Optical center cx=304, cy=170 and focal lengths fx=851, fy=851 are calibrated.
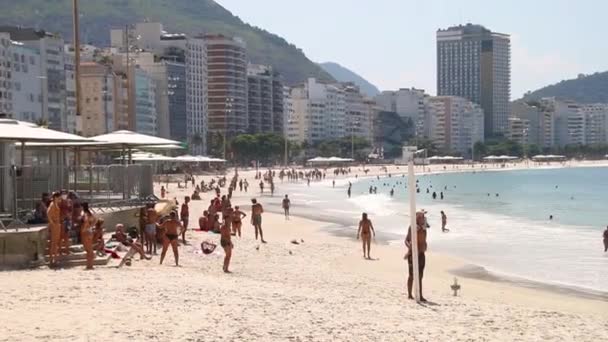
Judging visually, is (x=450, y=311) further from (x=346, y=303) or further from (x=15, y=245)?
(x=15, y=245)

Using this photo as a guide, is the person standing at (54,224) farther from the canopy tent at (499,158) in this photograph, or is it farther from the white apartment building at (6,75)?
the canopy tent at (499,158)

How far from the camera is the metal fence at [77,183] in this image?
49.9 ft

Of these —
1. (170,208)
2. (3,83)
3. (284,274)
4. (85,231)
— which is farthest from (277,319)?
(3,83)

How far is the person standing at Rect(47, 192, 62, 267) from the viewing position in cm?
1312

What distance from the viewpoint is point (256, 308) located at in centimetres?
1120

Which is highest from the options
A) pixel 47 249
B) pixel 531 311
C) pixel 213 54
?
pixel 213 54

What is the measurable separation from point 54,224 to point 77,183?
6.33 m

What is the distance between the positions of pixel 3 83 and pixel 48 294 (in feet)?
267

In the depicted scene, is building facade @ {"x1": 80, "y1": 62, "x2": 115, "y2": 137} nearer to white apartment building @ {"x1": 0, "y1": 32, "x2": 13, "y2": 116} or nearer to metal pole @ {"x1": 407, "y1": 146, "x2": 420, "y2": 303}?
white apartment building @ {"x1": 0, "y1": 32, "x2": 13, "y2": 116}

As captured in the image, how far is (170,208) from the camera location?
22.1 meters

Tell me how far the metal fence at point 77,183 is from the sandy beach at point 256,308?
8.37 feet

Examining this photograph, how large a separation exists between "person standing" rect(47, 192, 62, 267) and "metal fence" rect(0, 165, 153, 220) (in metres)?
1.21

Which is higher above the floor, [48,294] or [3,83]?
[3,83]

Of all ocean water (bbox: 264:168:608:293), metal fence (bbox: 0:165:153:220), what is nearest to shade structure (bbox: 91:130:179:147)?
metal fence (bbox: 0:165:153:220)
